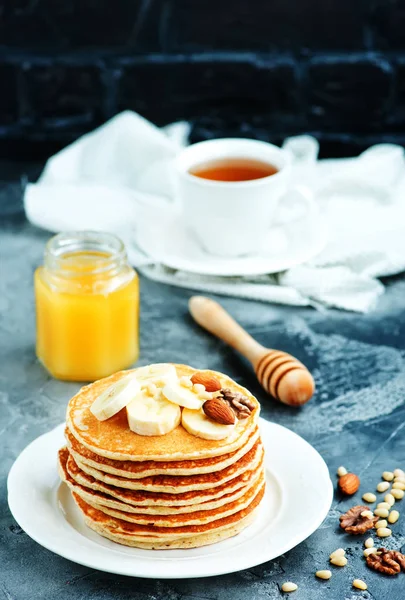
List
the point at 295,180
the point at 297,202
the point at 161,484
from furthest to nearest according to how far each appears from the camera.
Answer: the point at 295,180 → the point at 297,202 → the point at 161,484

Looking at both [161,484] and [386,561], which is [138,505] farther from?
[386,561]

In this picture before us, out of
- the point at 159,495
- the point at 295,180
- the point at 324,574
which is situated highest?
the point at 159,495

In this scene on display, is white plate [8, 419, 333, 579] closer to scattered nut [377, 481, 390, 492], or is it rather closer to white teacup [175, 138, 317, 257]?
scattered nut [377, 481, 390, 492]

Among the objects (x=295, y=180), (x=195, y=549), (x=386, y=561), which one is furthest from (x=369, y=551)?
(x=295, y=180)

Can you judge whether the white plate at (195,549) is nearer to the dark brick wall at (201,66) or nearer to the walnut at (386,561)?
the walnut at (386,561)

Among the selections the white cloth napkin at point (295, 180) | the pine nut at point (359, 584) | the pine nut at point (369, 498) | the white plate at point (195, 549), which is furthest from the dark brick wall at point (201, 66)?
the pine nut at point (359, 584)

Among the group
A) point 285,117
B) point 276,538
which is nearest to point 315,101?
point 285,117

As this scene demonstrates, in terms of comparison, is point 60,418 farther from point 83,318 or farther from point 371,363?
point 371,363
